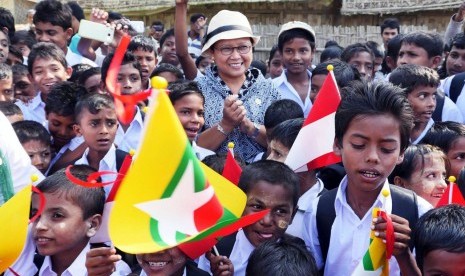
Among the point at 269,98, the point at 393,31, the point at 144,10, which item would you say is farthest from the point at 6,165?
the point at 144,10

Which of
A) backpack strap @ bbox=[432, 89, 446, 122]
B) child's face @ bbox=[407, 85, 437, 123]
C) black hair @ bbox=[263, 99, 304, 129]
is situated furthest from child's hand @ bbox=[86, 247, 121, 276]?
backpack strap @ bbox=[432, 89, 446, 122]

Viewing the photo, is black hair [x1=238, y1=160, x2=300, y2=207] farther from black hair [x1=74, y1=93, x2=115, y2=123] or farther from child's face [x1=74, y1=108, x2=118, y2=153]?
black hair [x1=74, y1=93, x2=115, y2=123]

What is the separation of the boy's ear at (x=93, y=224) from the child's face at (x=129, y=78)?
1710mm

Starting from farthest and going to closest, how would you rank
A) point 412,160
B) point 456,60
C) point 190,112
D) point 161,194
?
point 456,60 → point 190,112 → point 412,160 → point 161,194

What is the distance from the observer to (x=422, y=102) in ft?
13.8

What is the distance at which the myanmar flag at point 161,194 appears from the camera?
2.26 metres

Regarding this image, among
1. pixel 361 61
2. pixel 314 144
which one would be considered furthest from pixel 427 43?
pixel 314 144

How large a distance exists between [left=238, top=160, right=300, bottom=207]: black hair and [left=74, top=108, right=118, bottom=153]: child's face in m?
1.08

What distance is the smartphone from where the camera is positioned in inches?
227

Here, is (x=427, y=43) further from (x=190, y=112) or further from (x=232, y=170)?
(x=232, y=170)

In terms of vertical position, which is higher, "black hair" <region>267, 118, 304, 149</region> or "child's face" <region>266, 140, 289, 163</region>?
"black hair" <region>267, 118, 304, 149</region>

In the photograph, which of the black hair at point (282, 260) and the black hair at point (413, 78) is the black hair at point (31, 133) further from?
the black hair at point (413, 78)

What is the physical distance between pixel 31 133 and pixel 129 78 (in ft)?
3.19

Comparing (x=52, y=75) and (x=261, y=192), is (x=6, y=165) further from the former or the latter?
(x=52, y=75)
